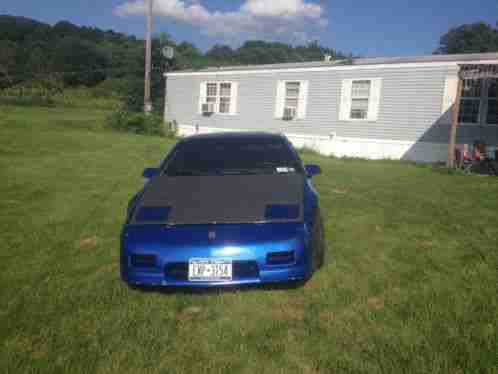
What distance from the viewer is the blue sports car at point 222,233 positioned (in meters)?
3.08

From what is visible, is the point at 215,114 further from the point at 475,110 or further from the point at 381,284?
the point at 381,284

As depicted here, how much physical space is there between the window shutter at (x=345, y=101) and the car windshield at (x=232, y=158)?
10.9 m

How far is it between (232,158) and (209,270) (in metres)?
1.71

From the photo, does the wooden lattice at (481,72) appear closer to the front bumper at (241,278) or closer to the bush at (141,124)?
the front bumper at (241,278)

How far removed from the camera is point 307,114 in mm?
15969

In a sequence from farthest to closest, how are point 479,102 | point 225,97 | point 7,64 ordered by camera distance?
1. point 7,64
2. point 225,97
3. point 479,102

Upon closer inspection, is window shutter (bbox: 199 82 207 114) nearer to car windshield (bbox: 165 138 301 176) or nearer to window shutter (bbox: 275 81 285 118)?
window shutter (bbox: 275 81 285 118)

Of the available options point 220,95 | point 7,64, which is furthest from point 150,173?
point 7,64

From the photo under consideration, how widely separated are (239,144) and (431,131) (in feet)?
35.1

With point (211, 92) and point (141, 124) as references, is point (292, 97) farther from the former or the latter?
point (141, 124)

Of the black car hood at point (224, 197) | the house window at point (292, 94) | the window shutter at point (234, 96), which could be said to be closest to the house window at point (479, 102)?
the house window at point (292, 94)

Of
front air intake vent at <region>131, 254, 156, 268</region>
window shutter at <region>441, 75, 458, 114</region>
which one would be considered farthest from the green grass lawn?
window shutter at <region>441, 75, 458, 114</region>

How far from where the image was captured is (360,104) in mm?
14797

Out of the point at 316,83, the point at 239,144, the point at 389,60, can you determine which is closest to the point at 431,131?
the point at 389,60
